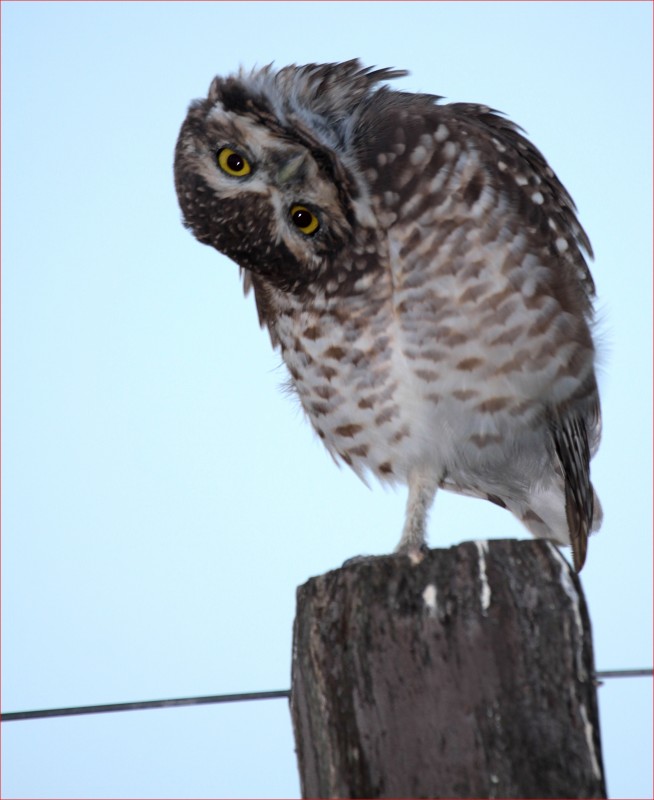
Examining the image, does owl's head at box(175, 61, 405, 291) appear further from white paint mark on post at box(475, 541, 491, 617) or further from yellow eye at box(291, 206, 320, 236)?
white paint mark on post at box(475, 541, 491, 617)

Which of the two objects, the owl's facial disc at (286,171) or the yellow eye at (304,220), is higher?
→ the owl's facial disc at (286,171)

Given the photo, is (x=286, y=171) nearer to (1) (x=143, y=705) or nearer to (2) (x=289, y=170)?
(2) (x=289, y=170)

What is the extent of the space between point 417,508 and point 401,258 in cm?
91

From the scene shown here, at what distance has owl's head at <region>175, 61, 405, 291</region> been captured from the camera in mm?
3391

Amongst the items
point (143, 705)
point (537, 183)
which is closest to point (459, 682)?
point (143, 705)

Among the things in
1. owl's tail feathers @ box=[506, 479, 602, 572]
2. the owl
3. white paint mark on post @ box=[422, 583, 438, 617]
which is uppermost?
the owl

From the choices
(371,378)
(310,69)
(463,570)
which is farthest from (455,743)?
(310,69)

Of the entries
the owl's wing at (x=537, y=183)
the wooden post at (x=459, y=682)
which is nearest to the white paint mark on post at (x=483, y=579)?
the wooden post at (x=459, y=682)

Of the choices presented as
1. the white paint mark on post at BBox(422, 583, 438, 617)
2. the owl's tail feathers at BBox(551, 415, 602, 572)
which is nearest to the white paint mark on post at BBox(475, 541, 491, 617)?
the white paint mark on post at BBox(422, 583, 438, 617)

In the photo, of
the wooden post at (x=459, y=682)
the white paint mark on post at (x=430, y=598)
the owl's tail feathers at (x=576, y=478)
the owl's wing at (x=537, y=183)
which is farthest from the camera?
the owl's tail feathers at (x=576, y=478)

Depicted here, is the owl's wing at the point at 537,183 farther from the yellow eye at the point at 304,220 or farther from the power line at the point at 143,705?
the power line at the point at 143,705

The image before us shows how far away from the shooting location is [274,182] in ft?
11.1

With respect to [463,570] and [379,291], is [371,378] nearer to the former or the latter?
[379,291]

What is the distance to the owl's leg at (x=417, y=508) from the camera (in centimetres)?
357
